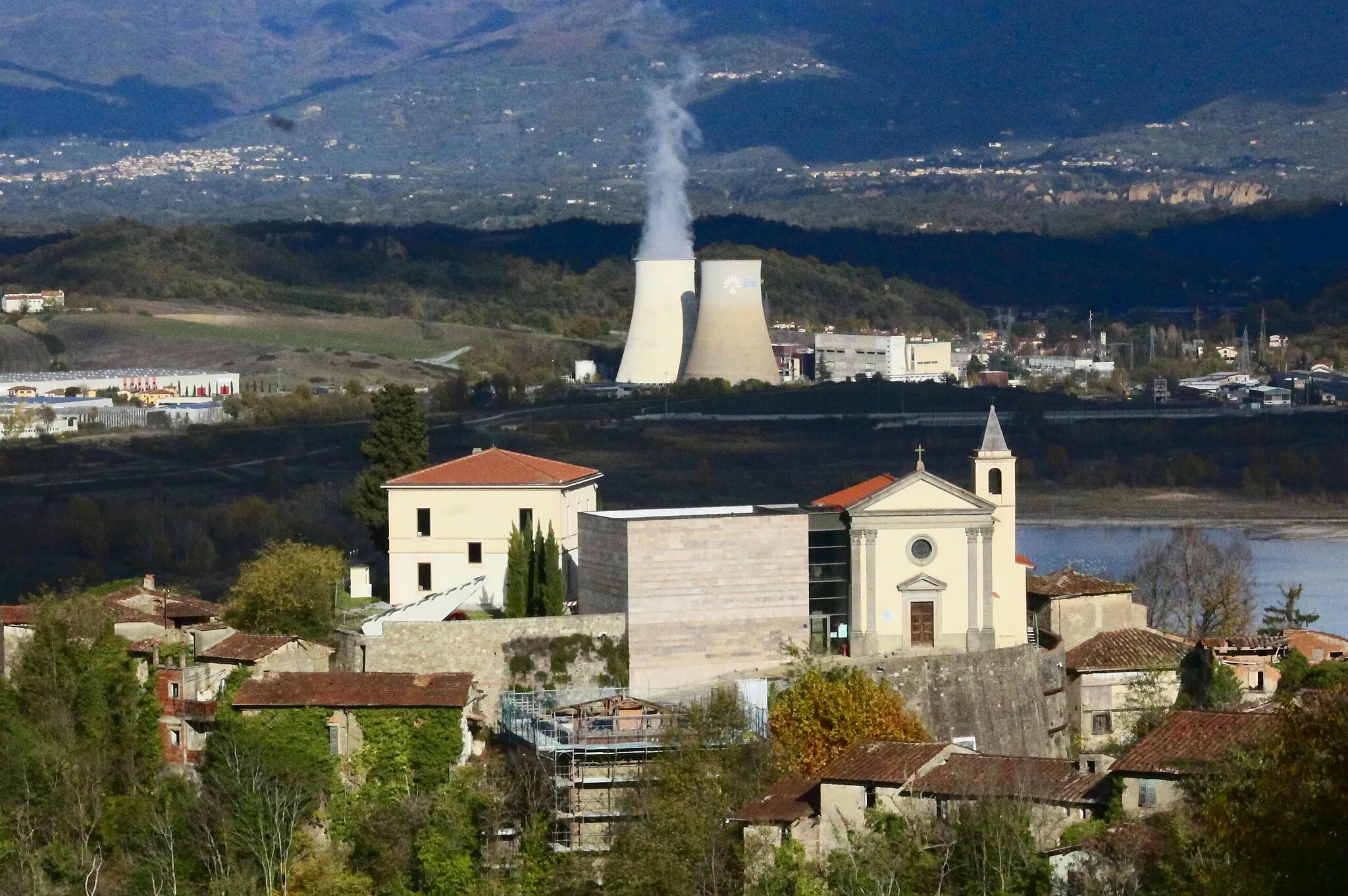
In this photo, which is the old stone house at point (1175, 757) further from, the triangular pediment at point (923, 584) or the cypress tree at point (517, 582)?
the cypress tree at point (517, 582)

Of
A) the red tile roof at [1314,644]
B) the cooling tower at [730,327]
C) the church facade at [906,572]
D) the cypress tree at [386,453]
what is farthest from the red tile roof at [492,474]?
the cooling tower at [730,327]

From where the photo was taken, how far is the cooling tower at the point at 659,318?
3472 inches

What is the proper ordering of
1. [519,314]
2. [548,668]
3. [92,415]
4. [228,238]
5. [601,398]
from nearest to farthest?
[548,668]
[92,415]
[601,398]
[519,314]
[228,238]

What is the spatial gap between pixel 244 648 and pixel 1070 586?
9436mm

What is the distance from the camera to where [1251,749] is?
21.6 meters

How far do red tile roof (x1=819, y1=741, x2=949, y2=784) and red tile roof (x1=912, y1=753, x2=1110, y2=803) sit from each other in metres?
0.20

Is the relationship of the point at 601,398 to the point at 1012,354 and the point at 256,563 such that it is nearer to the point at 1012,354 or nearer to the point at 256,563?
the point at 1012,354

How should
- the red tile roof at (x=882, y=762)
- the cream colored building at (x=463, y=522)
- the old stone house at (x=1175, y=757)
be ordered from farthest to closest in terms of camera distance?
the cream colored building at (x=463, y=522), the red tile roof at (x=882, y=762), the old stone house at (x=1175, y=757)

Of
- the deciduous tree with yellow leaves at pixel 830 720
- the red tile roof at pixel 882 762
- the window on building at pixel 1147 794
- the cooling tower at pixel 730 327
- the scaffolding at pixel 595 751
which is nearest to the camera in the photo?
the window on building at pixel 1147 794

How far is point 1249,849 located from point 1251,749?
2641 millimetres

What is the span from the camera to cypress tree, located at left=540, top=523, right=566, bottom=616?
105 feet

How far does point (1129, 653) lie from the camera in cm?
3161

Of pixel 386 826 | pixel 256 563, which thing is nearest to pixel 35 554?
pixel 256 563

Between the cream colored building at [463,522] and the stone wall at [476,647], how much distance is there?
459cm
